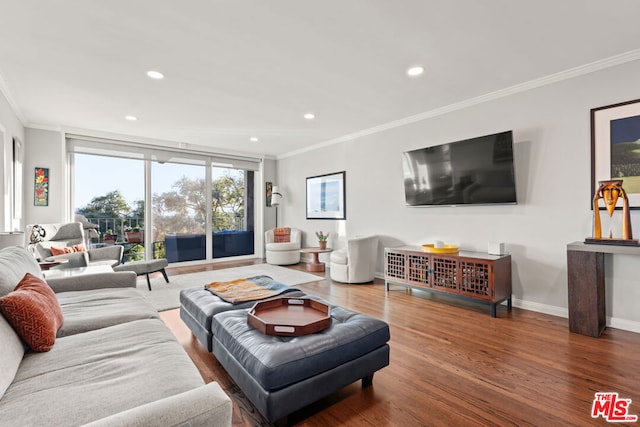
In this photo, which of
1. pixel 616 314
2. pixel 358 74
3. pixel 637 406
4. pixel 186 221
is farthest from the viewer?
pixel 186 221

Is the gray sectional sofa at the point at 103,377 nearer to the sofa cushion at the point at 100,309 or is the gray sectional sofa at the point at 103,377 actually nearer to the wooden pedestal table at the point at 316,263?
the sofa cushion at the point at 100,309

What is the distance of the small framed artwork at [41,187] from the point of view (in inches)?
181

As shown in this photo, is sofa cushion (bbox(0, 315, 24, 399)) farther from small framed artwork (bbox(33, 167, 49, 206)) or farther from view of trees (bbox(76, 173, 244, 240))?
view of trees (bbox(76, 173, 244, 240))

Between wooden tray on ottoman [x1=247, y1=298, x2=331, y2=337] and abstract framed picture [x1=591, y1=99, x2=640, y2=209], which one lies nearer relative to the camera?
wooden tray on ottoman [x1=247, y1=298, x2=331, y2=337]

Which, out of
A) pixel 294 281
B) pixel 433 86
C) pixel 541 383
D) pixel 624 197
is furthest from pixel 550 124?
pixel 294 281

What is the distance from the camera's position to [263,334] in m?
1.75

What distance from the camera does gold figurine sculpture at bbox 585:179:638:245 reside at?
2.54 meters

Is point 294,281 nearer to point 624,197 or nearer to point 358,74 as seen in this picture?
point 358,74

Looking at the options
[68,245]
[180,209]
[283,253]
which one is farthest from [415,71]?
[68,245]

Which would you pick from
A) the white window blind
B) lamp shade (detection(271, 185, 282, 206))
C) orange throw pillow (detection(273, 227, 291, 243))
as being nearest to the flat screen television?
orange throw pillow (detection(273, 227, 291, 243))

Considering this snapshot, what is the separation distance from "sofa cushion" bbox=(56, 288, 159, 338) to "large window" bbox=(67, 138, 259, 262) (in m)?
3.42

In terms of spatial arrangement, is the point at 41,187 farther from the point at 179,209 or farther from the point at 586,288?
the point at 586,288

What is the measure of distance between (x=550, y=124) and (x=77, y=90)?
202 inches

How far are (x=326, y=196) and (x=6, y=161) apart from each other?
14.7 ft
